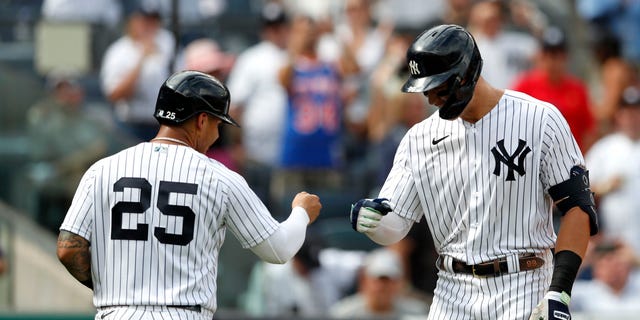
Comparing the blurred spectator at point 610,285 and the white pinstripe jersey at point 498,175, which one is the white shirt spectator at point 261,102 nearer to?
the blurred spectator at point 610,285

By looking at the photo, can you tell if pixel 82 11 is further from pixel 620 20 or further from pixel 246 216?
pixel 246 216

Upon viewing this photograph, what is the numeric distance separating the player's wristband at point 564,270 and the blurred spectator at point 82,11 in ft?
22.9

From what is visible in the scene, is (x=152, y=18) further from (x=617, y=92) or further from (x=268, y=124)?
(x=617, y=92)

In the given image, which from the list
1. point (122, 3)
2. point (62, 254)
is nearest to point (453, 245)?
point (62, 254)

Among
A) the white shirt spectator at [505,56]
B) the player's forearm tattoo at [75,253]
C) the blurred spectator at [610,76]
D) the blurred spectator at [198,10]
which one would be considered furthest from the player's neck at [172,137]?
the blurred spectator at [198,10]

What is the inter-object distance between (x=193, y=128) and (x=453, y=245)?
1.32m

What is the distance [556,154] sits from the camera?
20.0ft

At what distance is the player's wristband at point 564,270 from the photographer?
5.95 metres

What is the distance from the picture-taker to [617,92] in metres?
12.5

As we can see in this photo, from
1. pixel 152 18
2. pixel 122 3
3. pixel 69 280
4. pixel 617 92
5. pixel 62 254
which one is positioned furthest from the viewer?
pixel 122 3

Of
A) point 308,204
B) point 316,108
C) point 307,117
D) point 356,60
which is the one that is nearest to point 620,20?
point 356,60

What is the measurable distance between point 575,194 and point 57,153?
19.1ft

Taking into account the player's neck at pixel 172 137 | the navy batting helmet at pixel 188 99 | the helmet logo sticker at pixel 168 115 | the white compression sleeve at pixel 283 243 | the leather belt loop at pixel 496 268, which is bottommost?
the leather belt loop at pixel 496 268

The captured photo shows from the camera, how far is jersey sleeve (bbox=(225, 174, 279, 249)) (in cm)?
614
